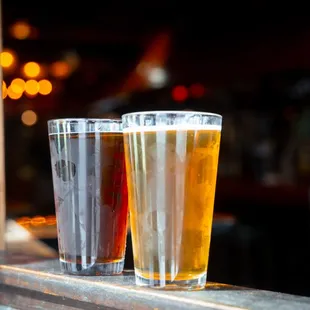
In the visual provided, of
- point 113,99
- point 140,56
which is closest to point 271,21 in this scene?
point 140,56

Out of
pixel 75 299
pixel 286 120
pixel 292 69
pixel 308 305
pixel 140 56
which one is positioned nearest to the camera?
pixel 308 305

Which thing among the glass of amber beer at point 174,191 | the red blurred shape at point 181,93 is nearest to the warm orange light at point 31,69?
the red blurred shape at point 181,93

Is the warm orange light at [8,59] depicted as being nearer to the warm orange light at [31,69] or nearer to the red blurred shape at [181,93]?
A: the warm orange light at [31,69]

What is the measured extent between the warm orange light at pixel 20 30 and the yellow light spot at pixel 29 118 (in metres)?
0.77

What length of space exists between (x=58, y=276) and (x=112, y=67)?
431 centimetres

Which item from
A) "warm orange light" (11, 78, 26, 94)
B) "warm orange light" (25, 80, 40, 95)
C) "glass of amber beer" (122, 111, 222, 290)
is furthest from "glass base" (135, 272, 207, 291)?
"warm orange light" (25, 80, 40, 95)

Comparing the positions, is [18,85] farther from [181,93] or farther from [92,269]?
[92,269]

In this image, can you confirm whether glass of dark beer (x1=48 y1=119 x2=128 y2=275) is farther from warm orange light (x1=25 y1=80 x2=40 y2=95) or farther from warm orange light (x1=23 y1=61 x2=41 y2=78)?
warm orange light (x1=25 y1=80 x2=40 y2=95)

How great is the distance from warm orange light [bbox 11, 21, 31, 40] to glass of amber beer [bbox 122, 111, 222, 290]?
12.7ft

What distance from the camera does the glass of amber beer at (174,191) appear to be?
0.66 metres

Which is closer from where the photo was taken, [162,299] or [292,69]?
[162,299]

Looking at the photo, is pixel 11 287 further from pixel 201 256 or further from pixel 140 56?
pixel 140 56

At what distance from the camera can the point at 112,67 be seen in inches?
195

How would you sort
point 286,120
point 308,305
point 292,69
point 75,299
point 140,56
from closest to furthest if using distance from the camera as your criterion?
point 308,305
point 75,299
point 292,69
point 286,120
point 140,56
